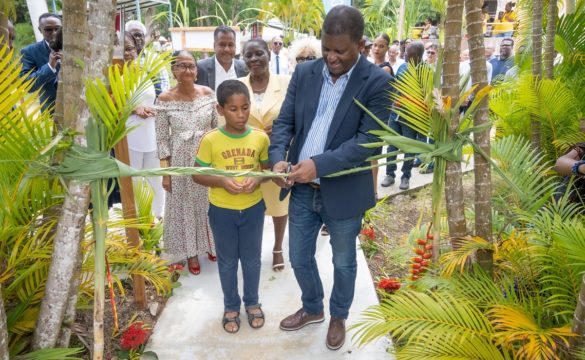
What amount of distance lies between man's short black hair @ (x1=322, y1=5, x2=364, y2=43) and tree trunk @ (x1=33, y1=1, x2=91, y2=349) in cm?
107

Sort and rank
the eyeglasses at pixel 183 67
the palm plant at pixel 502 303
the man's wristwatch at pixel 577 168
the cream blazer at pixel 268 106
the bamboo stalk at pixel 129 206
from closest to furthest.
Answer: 1. the palm plant at pixel 502 303
2. the bamboo stalk at pixel 129 206
3. the man's wristwatch at pixel 577 168
4. the eyeglasses at pixel 183 67
5. the cream blazer at pixel 268 106

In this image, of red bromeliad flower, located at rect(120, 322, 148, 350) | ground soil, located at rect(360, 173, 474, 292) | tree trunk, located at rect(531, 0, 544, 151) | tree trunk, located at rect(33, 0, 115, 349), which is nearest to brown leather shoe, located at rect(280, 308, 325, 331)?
ground soil, located at rect(360, 173, 474, 292)

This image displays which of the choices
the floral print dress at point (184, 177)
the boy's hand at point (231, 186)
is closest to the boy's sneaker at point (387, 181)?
the floral print dress at point (184, 177)

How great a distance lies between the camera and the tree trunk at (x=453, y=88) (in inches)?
87.9

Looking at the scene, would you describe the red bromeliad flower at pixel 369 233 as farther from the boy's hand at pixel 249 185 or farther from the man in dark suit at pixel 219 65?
the man in dark suit at pixel 219 65

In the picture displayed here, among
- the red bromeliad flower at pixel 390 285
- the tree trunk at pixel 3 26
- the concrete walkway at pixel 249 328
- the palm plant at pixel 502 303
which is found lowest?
the concrete walkway at pixel 249 328

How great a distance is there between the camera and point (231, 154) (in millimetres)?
2594

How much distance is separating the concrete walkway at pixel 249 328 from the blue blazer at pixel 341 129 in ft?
2.85

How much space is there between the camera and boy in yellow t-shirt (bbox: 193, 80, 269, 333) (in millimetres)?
2514

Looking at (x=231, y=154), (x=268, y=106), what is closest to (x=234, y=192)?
(x=231, y=154)

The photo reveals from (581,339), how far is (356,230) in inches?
44.6

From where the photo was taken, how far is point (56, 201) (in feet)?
6.82

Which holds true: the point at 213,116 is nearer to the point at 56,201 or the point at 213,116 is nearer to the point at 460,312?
the point at 56,201

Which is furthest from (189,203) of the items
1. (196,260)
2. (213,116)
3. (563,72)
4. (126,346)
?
(563,72)
